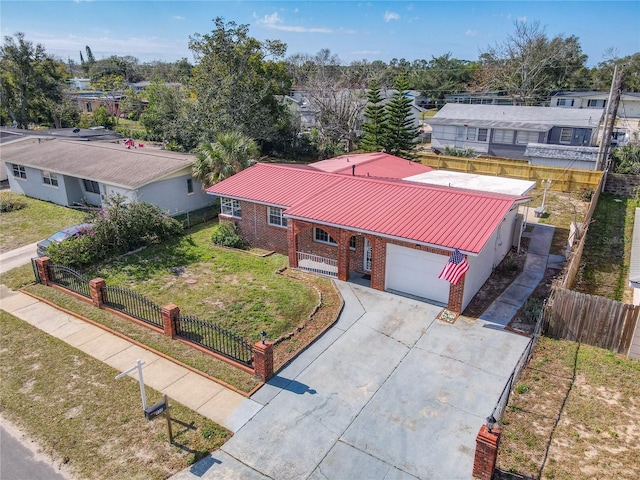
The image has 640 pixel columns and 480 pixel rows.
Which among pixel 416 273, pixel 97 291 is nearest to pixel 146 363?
pixel 97 291

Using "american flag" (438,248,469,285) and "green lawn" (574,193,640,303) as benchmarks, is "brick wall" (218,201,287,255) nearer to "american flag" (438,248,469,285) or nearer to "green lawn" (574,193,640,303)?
"american flag" (438,248,469,285)

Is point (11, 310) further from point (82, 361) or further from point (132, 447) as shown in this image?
point (132, 447)

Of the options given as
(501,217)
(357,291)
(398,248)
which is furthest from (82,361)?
(501,217)

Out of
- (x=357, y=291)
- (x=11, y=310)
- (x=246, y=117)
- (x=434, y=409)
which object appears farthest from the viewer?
(x=246, y=117)

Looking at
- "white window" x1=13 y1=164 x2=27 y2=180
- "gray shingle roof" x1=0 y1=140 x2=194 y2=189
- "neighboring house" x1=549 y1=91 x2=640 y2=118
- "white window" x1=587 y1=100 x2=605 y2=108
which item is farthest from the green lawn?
"white window" x1=587 y1=100 x2=605 y2=108

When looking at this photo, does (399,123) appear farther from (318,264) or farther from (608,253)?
(318,264)

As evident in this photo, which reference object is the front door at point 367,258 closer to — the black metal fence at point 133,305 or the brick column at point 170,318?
the brick column at point 170,318
